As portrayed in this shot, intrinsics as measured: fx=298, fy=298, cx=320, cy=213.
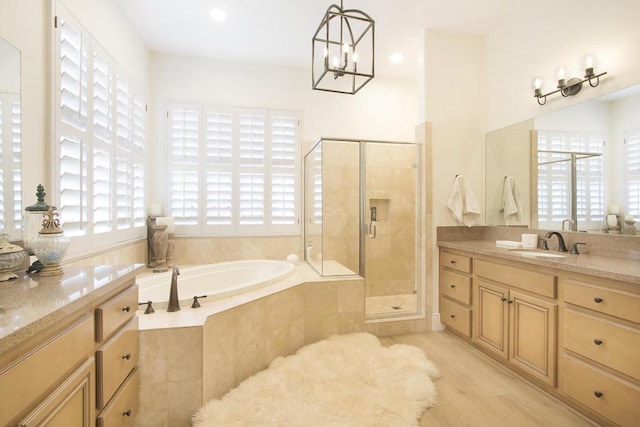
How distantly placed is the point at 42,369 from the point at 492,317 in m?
2.60

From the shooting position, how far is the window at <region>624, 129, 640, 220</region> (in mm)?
1903

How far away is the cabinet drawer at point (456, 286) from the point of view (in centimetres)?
259

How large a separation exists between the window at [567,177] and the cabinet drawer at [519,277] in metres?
0.63

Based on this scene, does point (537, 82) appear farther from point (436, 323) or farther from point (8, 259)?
point (8, 259)

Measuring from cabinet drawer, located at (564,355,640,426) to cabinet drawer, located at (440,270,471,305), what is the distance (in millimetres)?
871

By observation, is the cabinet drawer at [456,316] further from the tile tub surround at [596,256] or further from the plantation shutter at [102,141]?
the plantation shutter at [102,141]

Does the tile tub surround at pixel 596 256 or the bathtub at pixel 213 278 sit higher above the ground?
the tile tub surround at pixel 596 256

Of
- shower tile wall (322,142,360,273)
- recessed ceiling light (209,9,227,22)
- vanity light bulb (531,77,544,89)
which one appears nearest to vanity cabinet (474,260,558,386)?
shower tile wall (322,142,360,273)

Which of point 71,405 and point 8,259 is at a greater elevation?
point 8,259

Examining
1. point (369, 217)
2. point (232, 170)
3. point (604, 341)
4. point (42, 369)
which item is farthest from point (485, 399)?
point (232, 170)

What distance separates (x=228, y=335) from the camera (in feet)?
6.06

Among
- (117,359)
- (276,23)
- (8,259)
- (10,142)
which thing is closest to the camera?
(8,259)

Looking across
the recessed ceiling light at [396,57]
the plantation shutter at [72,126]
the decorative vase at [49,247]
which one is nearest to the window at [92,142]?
the plantation shutter at [72,126]

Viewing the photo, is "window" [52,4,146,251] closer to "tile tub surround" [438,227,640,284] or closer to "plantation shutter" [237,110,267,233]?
"plantation shutter" [237,110,267,233]
